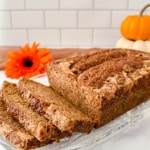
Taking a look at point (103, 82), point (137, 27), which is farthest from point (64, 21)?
point (103, 82)

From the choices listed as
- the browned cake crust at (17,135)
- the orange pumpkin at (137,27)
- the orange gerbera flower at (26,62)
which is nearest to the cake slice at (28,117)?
the browned cake crust at (17,135)

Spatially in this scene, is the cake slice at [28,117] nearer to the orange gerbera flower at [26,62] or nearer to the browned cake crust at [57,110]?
the browned cake crust at [57,110]

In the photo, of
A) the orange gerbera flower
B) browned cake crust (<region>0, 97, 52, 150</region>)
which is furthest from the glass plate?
the orange gerbera flower

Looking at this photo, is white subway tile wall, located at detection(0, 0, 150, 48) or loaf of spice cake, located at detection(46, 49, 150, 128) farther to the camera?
white subway tile wall, located at detection(0, 0, 150, 48)

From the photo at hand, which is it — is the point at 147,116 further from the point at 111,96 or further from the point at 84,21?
the point at 84,21

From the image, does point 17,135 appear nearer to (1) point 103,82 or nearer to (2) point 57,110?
(2) point 57,110

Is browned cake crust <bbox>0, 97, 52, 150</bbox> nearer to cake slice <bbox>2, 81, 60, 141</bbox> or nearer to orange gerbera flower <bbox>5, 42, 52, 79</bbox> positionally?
cake slice <bbox>2, 81, 60, 141</bbox>
